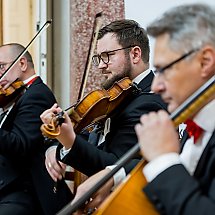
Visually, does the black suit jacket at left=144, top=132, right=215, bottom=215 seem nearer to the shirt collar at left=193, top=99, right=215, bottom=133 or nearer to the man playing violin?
the shirt collar at left=193, top=99, right=215, bottom=133

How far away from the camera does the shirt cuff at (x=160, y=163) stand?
3.61 ft

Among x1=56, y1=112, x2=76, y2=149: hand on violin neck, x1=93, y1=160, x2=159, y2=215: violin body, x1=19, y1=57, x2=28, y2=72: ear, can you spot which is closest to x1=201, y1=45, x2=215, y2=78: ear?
x1=93, y1=160, x2=159, y2=215: violin body

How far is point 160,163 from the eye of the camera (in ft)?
3.62

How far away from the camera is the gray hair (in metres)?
1.19

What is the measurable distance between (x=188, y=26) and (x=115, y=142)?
84 cm

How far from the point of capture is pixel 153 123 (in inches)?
44.0

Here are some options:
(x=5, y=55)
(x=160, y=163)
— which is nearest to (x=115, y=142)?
(x=160, y=163)

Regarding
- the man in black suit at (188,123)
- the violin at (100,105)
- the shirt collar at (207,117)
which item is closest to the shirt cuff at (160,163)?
the man in black suit at (188,123)

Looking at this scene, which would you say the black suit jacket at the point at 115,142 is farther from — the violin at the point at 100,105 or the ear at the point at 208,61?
the ear at the point at 208,61

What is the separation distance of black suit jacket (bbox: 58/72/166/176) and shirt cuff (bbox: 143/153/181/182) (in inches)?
29.4

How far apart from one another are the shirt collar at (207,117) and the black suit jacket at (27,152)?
1.34 m

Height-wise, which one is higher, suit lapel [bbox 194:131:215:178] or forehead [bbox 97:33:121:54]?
forehead [bbox 97:33:121:54]

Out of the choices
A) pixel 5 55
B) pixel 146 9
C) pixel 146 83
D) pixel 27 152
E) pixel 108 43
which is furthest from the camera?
pixel 5 55

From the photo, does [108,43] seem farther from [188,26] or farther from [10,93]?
[188,26]
